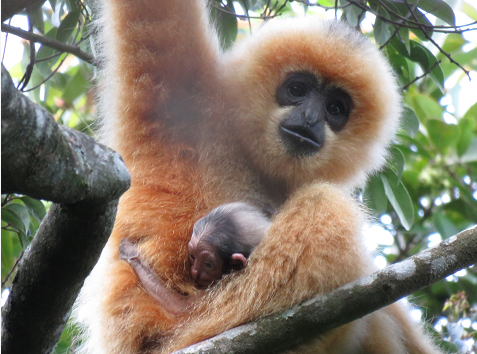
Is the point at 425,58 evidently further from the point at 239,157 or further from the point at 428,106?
the point at 428,106

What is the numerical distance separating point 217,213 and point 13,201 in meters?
2.00

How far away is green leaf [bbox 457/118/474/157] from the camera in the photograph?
Result: 6.56m

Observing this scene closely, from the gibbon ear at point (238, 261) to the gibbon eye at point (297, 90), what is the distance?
1522 millimetres

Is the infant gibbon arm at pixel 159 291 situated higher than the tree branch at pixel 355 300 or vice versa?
the tree branch at pixel 355 300

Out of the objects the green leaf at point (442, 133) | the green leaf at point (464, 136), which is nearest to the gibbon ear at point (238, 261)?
the green leaf at point (442, 133)

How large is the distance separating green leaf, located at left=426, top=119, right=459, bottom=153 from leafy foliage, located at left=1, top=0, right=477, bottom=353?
1cm

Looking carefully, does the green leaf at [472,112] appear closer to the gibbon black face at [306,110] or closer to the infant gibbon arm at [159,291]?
the gibbon black face at [306,110]

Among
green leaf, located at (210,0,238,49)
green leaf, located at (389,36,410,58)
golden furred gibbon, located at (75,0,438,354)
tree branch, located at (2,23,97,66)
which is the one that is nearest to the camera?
golden furred gibbon, located at (75,0,438,354)

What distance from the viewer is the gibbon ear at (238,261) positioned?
3578 millimetres

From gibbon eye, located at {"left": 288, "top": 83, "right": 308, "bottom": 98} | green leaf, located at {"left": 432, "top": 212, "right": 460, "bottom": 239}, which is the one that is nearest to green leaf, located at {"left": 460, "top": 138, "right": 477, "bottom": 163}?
green leaf, located at {"left": 432, "top": 212, "right": 460, "bottom": 239}

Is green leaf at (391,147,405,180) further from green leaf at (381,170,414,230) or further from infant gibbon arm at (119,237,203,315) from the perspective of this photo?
infant gibbon arm at (119,237,203,315)

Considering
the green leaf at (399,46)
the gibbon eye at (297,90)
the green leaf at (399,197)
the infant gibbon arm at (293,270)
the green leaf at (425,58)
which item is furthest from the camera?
the green leaf at (399,197)

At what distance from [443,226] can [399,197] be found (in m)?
1.54

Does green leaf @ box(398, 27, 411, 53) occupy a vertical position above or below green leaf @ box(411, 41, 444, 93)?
above
